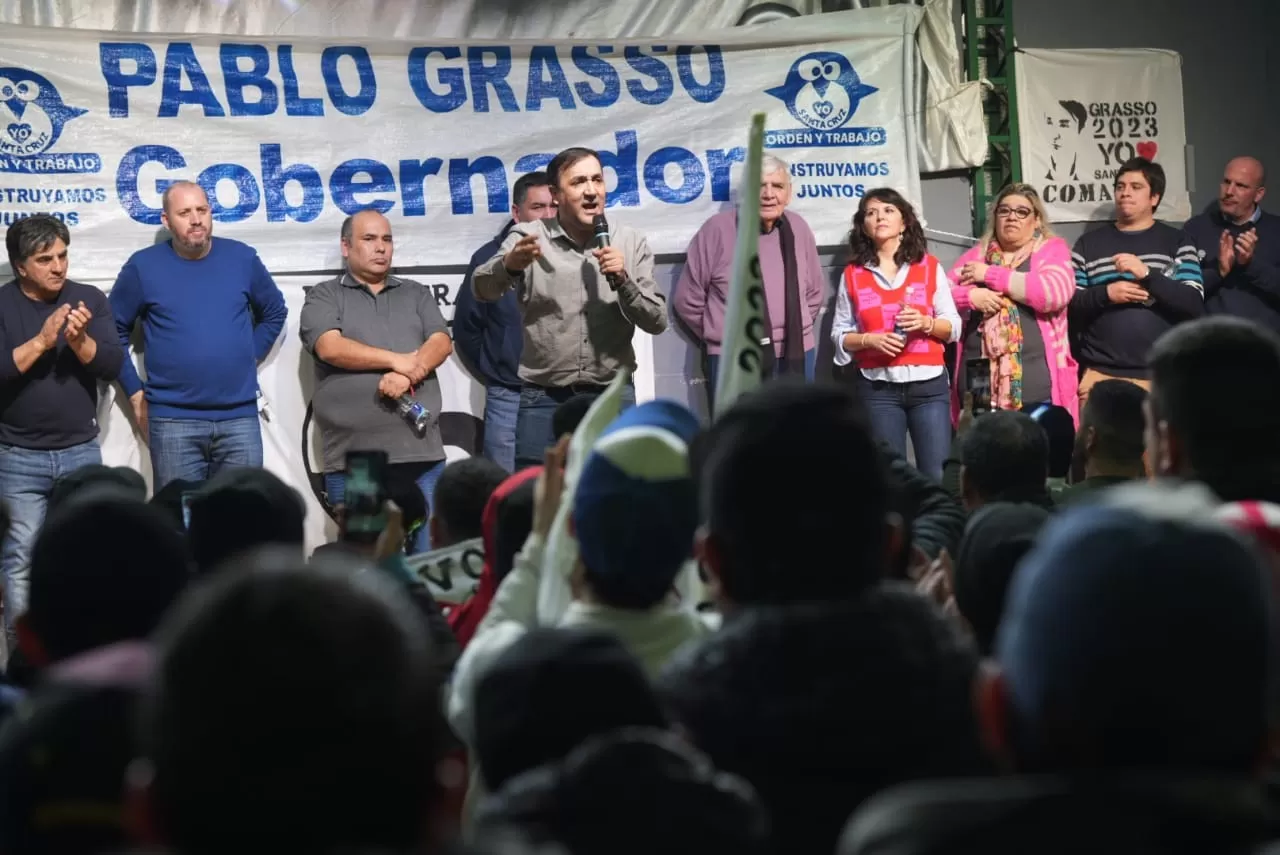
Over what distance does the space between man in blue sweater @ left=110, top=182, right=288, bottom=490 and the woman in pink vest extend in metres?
2.76

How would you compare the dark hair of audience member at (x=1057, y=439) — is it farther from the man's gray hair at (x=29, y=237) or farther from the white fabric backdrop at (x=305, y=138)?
the man's gray hair at (x=29, y=237)

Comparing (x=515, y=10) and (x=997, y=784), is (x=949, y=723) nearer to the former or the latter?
(x=997, y=784)

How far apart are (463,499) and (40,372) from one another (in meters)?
3.43

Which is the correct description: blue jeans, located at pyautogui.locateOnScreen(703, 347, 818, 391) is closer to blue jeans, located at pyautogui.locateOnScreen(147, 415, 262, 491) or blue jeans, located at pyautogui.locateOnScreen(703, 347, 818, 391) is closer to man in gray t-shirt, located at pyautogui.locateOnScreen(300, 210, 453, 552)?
man in gray t-shirt, located at pyautogui.locateOnScreen(300, 210, 453, 552)

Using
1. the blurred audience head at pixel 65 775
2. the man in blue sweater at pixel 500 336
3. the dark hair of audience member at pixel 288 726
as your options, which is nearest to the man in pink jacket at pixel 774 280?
the man in blue sweater at pixel 500 336

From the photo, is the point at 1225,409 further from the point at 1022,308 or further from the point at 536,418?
the point at 1022,308

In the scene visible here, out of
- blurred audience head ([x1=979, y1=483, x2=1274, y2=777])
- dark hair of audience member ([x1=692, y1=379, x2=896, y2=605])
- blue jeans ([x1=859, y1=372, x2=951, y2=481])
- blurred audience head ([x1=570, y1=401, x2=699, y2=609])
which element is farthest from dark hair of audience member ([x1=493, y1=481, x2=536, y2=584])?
blue jeans ([x1=859, y1=372, x2=951, y2=481])

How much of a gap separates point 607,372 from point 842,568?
186 inches

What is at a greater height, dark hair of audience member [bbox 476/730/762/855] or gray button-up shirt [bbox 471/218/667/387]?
gray button-up shirt [bbox 471/218/667/387]

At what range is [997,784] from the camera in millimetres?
1167

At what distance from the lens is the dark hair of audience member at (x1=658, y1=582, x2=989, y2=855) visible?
5.36 feet

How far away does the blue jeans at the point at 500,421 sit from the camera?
279 inches

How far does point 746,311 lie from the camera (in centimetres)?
280

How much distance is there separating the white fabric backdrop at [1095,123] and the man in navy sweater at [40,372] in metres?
5.13
